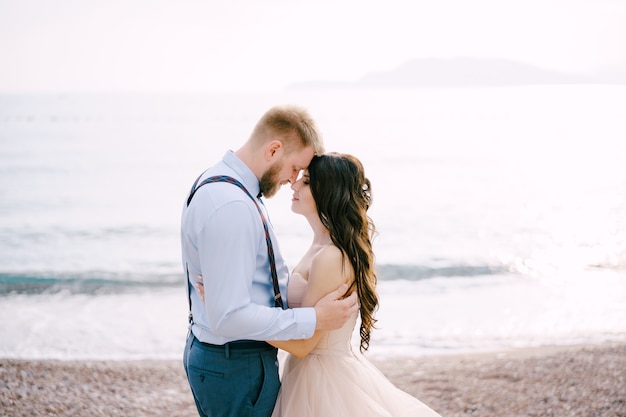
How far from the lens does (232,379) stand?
9.18ft

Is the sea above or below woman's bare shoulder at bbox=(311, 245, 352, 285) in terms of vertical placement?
below

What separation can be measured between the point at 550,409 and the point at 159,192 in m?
21.7

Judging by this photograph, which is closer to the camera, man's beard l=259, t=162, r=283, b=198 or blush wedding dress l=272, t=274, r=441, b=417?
man's beard l=259, t=162, r=283, b=198

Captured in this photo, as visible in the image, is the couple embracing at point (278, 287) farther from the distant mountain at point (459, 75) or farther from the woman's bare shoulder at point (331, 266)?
the distant mountain at point (459, 75)

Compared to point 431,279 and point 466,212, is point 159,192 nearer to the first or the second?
point 466,212

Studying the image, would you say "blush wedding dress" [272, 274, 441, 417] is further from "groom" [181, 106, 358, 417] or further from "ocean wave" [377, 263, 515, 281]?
"ocean wave" [377, 263, 515, 281]

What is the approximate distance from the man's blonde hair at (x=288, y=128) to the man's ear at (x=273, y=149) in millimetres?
22

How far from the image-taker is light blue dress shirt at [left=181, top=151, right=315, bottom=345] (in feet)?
8.27

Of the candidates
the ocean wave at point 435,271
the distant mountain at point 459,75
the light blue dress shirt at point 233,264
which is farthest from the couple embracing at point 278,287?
the distant mountain at point 459,75

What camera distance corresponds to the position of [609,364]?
678 cm

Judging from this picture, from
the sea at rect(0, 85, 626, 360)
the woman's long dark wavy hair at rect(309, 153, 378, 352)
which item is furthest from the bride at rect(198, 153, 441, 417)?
the sea at rect(0, 85, 626, 360)


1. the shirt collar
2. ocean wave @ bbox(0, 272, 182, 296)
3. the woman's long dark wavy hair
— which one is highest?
the shirt collar

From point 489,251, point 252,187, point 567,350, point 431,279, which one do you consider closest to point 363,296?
point 252,187

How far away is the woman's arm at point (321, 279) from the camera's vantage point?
9.50ft
